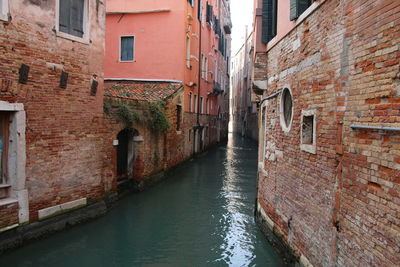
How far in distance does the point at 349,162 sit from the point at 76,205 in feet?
20.2

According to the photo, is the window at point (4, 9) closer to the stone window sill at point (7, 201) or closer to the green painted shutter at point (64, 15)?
the green painted shutter at point (64, 15)

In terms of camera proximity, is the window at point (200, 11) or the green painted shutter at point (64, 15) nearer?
the green painted shutter at point (64, 15)

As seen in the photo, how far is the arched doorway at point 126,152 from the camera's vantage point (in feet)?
37.3

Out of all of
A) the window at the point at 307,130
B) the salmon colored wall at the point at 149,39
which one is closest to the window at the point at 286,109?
the window at the point at 307,130

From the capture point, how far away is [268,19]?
7906 mm

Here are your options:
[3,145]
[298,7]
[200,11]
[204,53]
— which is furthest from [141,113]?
Answer: [204,53]

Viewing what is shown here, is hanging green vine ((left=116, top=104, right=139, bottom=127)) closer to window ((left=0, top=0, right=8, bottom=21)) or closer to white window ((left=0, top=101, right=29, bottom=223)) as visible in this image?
white window ((left=0, top=101, right=29, bottom=223))

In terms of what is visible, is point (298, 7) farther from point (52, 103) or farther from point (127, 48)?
point (127, 48)

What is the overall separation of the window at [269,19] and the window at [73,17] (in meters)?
4.23

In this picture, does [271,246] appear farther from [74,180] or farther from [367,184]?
[74,180]

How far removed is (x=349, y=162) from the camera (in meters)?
3.93

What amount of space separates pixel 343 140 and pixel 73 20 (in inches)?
250

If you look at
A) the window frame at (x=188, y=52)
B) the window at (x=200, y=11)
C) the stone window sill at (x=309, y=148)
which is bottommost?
the stone window sill at (x=309, y=148)

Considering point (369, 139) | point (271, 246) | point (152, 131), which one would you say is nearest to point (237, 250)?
point (271, 246)
